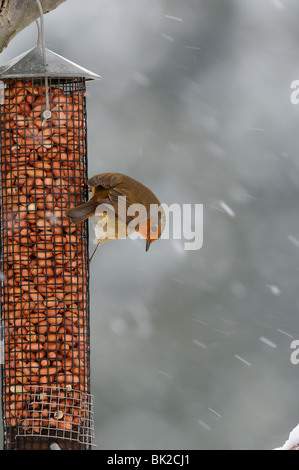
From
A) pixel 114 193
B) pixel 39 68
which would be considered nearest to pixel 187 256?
pixel 114 193

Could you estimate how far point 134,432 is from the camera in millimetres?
8031

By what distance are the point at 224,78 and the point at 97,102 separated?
1317 mm

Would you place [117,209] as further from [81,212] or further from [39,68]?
[39,68]

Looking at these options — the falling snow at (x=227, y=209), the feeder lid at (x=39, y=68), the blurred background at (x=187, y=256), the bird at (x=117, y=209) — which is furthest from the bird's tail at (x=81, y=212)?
the falling snow at (x=227, y=209)

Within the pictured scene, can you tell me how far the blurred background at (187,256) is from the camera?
317 inches

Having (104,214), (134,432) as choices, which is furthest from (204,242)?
(104,214)

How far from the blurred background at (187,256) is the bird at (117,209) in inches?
141

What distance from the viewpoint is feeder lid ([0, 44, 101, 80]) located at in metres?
4.13

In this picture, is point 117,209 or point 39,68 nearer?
point 39,68

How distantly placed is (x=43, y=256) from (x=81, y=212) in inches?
11.6

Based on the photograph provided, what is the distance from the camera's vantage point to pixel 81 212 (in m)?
4.17

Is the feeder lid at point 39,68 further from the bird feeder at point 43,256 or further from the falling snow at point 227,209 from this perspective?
the falling snow at point 227,209

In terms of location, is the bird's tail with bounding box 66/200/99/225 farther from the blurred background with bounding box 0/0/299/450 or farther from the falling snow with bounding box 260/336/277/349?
the falling snow with bounding box 260/336/277/349

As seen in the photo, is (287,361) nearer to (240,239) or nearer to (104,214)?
(240,239)
